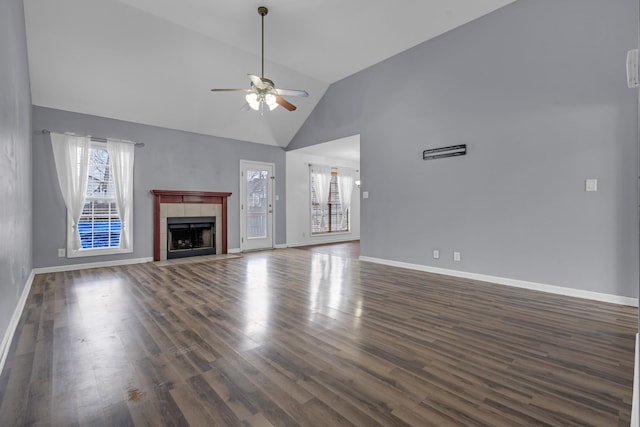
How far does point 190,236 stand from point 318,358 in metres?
5.26

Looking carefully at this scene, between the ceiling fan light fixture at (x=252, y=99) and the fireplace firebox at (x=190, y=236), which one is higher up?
the ceiling fan light fixture at (x=252, y=99)

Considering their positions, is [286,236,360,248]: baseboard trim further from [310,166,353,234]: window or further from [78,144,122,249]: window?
[78,144,122,249]: window

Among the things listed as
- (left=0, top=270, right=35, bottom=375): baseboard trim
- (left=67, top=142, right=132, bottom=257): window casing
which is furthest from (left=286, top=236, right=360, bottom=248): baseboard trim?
(left=0, top=270, right=35, bottom=375): baseboard trim

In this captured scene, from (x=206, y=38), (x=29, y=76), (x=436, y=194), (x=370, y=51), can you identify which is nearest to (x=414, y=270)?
(x=436, y=194)

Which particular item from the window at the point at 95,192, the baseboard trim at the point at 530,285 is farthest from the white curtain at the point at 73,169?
the baseboard trim at the point at 530,285

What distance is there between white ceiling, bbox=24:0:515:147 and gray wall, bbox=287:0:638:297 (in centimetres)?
57

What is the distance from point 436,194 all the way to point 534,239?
142 cm

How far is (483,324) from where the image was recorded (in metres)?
2.64

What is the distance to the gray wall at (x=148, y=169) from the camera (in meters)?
4.79

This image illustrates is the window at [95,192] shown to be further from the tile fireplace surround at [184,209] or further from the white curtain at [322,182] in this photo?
the white curtain at [322,182]

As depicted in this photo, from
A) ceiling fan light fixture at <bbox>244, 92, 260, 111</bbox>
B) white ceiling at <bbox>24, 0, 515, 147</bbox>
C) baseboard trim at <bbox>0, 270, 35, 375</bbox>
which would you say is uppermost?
white ceiling at <bbox>24, 0, 515, 147</bbox>

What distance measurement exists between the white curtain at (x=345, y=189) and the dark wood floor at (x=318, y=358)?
5.76m

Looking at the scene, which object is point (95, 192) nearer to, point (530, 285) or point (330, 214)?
point (330, 214)

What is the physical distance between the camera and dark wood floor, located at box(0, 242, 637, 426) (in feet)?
4.93
